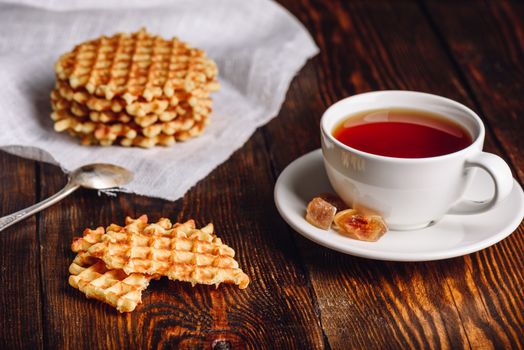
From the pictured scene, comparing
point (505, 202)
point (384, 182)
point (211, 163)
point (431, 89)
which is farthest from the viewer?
point (431, 89)

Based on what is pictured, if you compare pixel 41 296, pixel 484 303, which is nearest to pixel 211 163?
pixel 41 296

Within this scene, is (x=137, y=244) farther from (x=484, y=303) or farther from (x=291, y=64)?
(x=291, y=64)

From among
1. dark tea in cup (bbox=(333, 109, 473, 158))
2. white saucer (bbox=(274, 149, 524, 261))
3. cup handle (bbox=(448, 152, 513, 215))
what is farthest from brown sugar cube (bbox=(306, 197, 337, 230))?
cup handle (bbox=(448, 152, 513, 215))

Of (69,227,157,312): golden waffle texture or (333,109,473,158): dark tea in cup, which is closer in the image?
(69,227,157,312): golden waffle texture

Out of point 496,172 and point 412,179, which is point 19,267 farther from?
point 496,172

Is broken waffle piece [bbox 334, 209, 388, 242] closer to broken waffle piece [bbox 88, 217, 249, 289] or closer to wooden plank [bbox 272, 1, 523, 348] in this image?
wooden plank [bbox 272, 1, 523, 348]

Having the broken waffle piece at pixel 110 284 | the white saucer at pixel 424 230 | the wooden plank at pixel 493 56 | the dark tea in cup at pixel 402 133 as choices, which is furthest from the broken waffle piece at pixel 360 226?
the wooden plank at pixel 493 56
